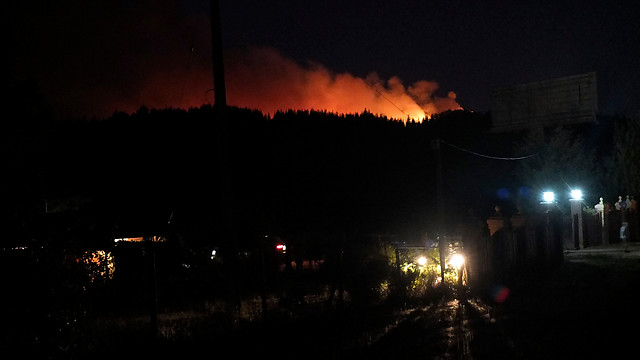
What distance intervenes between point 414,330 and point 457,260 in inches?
228

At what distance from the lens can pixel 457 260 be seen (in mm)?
15945

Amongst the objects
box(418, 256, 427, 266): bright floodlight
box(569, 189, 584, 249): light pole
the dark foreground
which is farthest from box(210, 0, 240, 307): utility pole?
box(569, 189, 584, 249): light pole

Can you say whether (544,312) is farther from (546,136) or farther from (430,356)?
(546,136)

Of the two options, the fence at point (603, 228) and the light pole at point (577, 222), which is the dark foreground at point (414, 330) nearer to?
the light pole at point (577, 222)

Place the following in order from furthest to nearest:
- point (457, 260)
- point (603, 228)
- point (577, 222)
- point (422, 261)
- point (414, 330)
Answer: point (603, 228) < point (577, 222) < point (422, 261) < point (457, 260) < point (414, 330)

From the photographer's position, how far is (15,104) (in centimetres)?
1520

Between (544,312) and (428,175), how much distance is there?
5542cm

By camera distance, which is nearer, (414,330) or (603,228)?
(414,330)

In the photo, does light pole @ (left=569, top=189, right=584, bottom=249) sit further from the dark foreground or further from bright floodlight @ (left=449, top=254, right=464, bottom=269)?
the dark foreground

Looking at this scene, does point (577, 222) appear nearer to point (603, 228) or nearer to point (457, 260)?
point (603, 228)

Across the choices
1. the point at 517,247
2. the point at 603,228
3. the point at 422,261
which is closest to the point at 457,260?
the point at 422,261

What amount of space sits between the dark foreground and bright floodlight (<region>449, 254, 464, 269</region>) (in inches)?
48.5

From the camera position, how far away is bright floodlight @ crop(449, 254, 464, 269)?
1559 cm

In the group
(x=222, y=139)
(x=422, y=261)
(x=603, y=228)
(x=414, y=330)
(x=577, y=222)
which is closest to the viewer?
(x=414, y=330)
